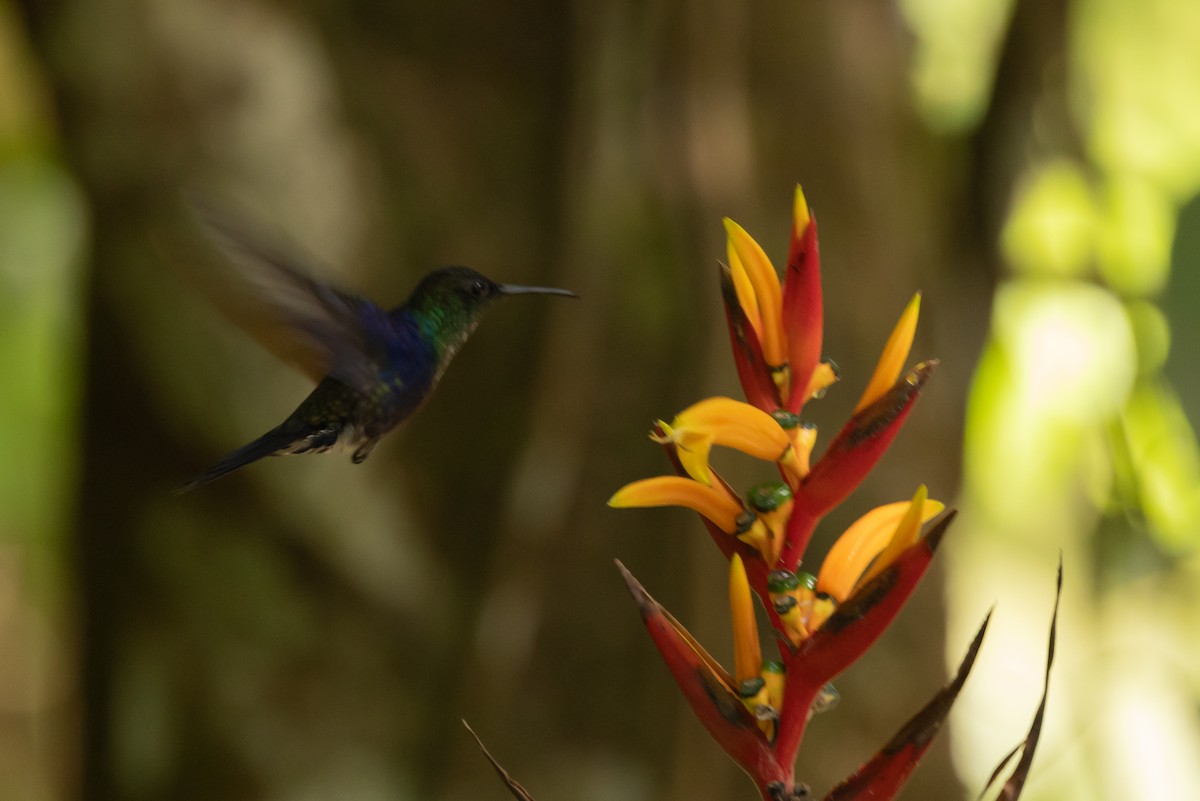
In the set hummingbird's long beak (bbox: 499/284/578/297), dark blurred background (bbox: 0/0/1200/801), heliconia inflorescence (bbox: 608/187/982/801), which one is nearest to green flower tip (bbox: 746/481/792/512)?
heliconia inflorescence (bbox: 608/187/982/801)

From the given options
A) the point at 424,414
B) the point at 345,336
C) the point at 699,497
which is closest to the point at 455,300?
the point at 345,336

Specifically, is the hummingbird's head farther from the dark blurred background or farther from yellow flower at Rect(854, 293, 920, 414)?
the dark blurred background

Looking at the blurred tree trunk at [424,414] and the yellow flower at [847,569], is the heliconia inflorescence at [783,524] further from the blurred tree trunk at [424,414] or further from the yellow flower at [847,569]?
the blurred tree trunk at [424,414]

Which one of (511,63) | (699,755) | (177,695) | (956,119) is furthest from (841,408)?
(177,695)

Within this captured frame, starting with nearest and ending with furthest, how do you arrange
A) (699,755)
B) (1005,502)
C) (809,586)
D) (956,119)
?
(809,586), (699,755), (956,119), (1005,502)

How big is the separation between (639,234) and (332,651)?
544 mm

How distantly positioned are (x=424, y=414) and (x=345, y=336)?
717 millimetres

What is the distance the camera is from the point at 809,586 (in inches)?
15.2

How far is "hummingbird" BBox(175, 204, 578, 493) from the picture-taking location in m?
0.50

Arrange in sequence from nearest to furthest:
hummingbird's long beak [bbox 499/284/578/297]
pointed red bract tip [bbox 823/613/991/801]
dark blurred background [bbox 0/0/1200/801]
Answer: pointed red bract tip [bbox 823/613/991/801], hummingbird's long beak [bbox 499/284/578/297], dark blurred background [bbox 0/0/1200/801]

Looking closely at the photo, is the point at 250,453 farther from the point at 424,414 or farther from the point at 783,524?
the point at 424,414

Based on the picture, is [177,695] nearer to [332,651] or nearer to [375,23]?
Result: [332,651]

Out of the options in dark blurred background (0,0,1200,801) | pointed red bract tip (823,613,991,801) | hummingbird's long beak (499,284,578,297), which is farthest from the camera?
dark blurred background (0,0,1200,801)

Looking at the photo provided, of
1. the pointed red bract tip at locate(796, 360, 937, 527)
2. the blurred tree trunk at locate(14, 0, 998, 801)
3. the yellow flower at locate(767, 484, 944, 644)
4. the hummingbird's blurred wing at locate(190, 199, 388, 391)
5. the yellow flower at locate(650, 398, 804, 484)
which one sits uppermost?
the pointed red bract tip at locate(796, 360, 937, 527)
